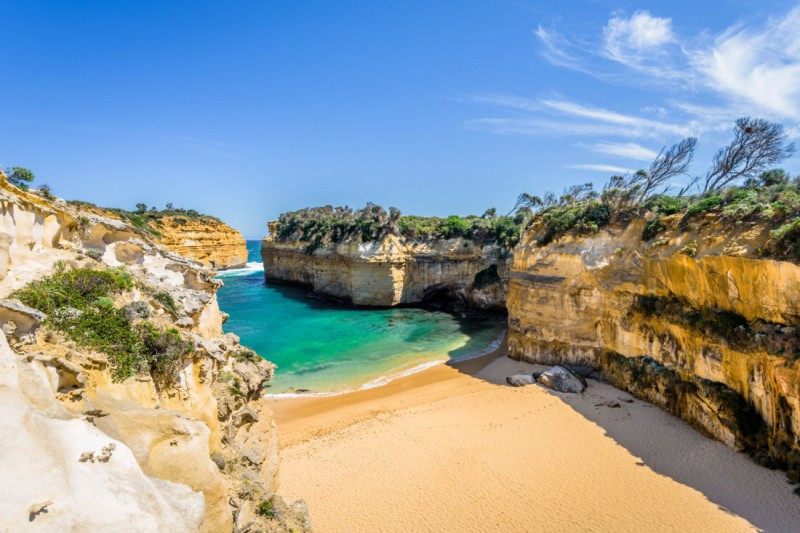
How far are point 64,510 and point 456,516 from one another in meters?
8.36

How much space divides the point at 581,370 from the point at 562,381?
1.94 m

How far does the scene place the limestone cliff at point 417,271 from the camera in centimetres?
3306

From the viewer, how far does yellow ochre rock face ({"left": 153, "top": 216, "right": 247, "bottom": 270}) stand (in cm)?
4997

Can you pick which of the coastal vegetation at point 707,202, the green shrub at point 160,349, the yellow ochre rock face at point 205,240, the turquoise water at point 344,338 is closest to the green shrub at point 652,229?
the coastal vegetation at point 707,202

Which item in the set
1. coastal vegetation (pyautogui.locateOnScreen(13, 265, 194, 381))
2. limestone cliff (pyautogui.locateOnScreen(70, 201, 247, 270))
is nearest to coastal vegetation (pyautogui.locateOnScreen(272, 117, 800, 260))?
coastal vegetation (pyautogui.locateOnScreen(13, 265, 194, 381))

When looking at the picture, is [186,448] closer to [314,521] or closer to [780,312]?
[314,521]

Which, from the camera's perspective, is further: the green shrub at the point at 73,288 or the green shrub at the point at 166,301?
the green shrub at the point at 166,301

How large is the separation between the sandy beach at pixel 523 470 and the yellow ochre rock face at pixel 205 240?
4347 cm

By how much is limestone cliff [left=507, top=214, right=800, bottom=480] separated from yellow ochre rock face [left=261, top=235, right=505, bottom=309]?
1340 cm

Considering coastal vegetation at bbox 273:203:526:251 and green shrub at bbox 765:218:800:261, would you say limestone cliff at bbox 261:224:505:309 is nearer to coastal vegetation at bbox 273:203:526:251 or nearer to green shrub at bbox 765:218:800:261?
coastal vegetation at bbox 273:203:526:251

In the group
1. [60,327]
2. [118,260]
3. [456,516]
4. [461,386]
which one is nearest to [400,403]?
[461,386]

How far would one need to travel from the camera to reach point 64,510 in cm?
321

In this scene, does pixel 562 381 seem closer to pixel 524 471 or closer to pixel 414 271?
pixel 524 471

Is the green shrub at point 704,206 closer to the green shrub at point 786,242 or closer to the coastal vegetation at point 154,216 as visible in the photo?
the green shrub at point 786,242
